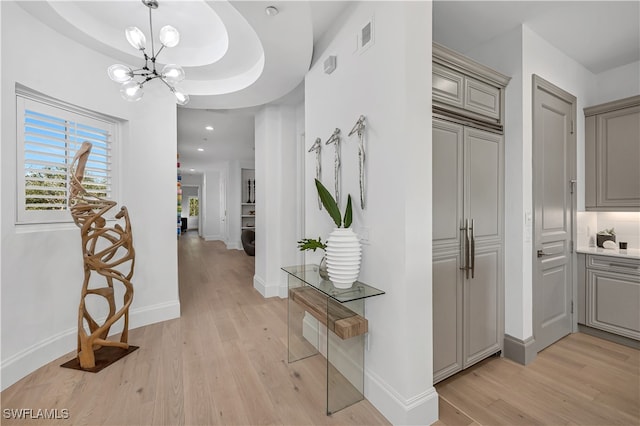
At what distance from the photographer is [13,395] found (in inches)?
77.2

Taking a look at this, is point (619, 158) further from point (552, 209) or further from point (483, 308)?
point (483, 308)

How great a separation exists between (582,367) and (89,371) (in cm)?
397

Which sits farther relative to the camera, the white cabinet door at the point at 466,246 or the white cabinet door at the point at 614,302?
the white cabinet door at the point at 614,302

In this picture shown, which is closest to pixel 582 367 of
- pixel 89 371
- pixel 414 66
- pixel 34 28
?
pixel 414 66

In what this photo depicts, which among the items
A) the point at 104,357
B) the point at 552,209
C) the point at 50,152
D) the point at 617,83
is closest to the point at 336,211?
the point at 552,209

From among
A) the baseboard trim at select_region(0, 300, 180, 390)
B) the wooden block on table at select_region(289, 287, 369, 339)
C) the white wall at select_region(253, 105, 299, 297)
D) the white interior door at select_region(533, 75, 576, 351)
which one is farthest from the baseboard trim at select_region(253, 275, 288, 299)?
the white interior door at select_region(533, 75, 576, 351)

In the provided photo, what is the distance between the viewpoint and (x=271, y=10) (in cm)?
193

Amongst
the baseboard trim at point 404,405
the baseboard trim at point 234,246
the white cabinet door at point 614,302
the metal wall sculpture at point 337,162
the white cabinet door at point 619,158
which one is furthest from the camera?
the baseboard trim at point 234,246

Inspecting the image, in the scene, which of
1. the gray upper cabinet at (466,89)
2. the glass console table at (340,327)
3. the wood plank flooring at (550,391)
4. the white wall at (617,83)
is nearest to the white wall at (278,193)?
the glass console table at (340,327)

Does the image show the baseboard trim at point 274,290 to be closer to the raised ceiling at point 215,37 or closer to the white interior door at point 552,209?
the raised ceiling at point 215,37

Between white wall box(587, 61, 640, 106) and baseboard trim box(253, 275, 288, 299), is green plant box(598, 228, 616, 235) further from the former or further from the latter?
baseboard trim box(253, 275, 288, 299)

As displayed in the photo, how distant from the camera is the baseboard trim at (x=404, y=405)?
164cm

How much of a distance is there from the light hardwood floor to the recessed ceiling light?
2.65 meters

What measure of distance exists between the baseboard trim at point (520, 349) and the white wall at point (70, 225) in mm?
3435
